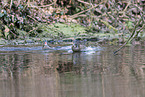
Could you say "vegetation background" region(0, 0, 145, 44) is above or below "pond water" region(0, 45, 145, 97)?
above

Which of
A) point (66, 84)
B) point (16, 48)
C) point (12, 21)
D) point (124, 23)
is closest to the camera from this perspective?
point (66, 84)

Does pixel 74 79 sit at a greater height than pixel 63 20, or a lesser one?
lesser

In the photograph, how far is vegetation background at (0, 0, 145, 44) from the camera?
1223cm

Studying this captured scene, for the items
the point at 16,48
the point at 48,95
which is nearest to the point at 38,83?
the point at 48,95

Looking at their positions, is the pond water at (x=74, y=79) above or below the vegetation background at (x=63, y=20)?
below

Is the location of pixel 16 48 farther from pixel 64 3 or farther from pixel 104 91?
pixel 64 3

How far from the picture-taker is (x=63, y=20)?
14945 mm

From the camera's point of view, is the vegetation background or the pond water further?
the vegetation background

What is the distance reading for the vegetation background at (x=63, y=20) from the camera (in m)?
12.2

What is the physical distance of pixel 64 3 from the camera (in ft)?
54.5

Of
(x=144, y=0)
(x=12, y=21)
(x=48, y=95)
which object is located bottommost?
(x=48, y=95)

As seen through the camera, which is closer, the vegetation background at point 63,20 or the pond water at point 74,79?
the pond water at point 74,79

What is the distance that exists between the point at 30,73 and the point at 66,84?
46.5 inches

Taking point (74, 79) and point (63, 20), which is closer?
point (74, 79)
